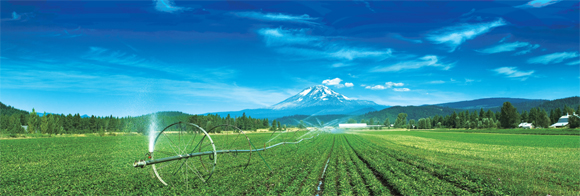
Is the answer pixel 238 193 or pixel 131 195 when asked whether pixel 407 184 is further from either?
pixel 131 195

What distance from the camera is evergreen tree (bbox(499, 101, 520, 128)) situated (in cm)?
10938

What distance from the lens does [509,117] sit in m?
111

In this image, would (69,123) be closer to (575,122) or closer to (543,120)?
(575,122)

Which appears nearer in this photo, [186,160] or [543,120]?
[186,160]

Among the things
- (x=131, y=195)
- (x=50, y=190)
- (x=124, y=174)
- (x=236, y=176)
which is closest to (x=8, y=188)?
(x=50, y=190)

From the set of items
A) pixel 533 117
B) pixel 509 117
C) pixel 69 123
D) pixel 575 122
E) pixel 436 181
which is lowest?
pixel 436 181

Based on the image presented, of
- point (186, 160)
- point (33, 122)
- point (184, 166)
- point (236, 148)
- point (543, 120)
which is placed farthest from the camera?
point (543, 120)

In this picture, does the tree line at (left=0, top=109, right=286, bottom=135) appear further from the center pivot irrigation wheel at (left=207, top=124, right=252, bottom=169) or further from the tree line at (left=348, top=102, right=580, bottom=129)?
the tree line at (left=348, top=102, right=580, bottom=129)

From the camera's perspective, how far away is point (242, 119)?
460 feet

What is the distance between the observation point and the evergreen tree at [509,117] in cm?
10938

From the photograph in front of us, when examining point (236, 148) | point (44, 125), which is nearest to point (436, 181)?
point (236, 148)

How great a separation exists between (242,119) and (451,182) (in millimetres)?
131459

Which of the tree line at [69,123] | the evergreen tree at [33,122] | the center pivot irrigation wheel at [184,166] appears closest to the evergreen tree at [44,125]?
the tree line at [69,123]

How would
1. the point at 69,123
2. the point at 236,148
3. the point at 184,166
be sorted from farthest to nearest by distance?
1. the point at 69,123
2. the point at 236,148
3. the point at 184,166
